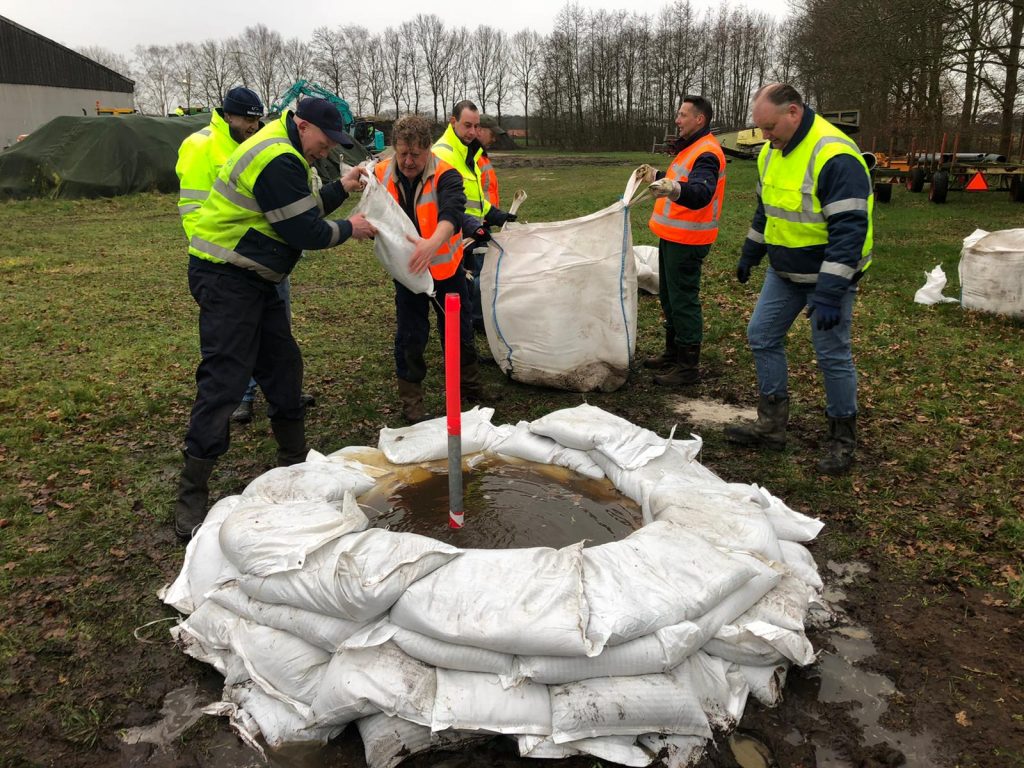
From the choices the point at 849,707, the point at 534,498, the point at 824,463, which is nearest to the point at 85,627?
the point at 534,498

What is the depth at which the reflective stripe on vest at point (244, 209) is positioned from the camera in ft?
9.38

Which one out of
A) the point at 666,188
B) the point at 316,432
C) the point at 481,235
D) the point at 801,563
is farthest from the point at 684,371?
the point at 316,432

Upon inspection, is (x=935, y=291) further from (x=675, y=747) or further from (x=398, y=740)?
(x=398, y=740)

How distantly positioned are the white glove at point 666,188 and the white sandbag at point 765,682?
8.77 feet

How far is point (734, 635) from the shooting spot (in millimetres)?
2125

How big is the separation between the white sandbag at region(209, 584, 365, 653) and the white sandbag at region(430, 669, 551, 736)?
1.11 ft

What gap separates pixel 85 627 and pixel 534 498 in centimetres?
176

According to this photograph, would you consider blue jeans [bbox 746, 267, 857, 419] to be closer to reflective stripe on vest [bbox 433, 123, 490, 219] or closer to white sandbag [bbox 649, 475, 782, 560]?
white sandbag [bbox 649, 475, 782, 560]

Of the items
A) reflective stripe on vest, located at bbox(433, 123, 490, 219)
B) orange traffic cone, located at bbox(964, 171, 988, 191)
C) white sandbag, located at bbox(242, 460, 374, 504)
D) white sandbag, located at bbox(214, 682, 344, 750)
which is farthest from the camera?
orange traffic cone, located at bbox(964, 171, 988, 191)

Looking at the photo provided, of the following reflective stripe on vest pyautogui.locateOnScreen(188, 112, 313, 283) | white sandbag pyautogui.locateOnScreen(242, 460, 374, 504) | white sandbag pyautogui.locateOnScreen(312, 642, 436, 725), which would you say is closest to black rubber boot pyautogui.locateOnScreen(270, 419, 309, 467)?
white sandbag pyautogui.locateOnScreen(242, 460, 374, 504)

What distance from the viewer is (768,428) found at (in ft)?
12.6

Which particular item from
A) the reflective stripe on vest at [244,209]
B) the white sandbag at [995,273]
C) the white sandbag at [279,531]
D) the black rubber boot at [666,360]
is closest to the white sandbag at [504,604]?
the white sandbag at [279,531]

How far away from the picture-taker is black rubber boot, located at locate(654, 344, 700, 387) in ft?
15.4

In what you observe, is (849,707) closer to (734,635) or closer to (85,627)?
(734,635)
